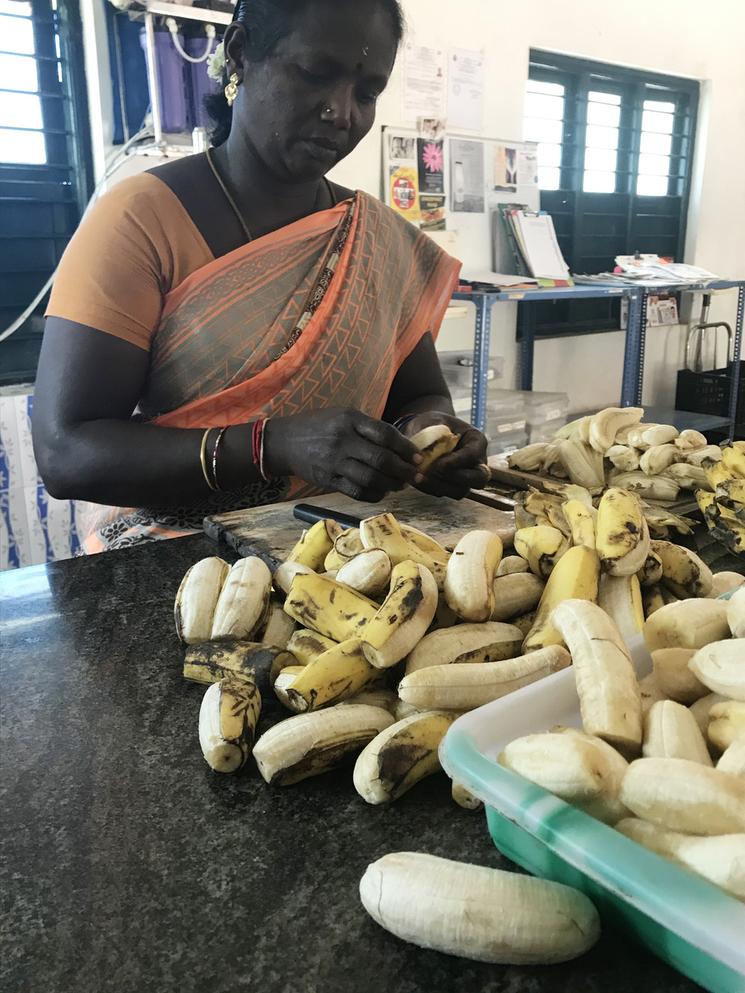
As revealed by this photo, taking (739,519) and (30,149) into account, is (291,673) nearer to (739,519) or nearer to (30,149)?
(739,519)

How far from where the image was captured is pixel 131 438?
1324 mm

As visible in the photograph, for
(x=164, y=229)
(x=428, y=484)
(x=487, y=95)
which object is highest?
(x=487, y=95)

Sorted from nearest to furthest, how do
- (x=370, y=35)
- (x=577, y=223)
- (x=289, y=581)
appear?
(x=289, y=581) < (x=370, y=35) < (x=577, y=223)

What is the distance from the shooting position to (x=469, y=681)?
62 cm

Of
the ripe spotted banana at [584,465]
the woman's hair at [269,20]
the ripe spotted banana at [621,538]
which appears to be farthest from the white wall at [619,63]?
the ripe spotted banana at [621,538]

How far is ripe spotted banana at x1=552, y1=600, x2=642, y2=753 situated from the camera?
0.53 m

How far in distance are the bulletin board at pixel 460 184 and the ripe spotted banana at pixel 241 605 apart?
10.1 feet

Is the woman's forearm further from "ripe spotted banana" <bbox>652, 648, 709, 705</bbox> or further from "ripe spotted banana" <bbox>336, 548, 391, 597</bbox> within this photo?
"ripe spotted banana" <bbox>652, 648, 709, 705</bbox>

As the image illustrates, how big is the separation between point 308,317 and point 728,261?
4621 millimetres

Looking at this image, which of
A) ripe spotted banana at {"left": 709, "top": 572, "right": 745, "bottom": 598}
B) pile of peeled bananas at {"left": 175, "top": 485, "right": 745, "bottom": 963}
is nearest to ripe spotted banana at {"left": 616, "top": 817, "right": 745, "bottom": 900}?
pile of peeled bananas at {"left": 175, "top": 485, "right": 745, "bottom": 963}

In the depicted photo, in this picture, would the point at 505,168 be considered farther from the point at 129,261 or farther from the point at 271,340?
the point at 129,261

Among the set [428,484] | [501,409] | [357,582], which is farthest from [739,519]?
[501,409]

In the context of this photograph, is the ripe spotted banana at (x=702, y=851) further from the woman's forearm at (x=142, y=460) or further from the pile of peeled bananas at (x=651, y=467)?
the woman's forearm at (x=142, y=460)

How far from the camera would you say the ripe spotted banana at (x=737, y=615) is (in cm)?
64
